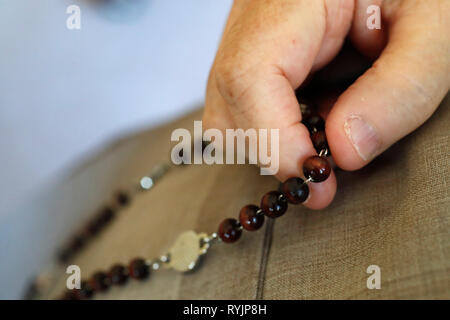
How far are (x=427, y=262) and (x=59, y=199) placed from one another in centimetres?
88

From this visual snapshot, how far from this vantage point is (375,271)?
0.38 meters

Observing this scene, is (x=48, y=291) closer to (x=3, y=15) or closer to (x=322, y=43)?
(x=322, y=43)

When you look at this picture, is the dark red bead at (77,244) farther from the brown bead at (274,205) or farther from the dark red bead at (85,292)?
the brown bead at (274,205)

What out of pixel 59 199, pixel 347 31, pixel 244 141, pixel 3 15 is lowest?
pixel 59 199

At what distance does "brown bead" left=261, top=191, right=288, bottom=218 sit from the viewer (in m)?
0.48

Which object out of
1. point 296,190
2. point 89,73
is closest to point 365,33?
point 296,190

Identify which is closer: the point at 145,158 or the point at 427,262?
the point at 427,262

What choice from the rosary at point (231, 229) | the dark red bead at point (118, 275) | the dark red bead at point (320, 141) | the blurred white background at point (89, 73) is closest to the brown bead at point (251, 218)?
the rosary at point (231, 229)

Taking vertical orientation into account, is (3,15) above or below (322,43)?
above

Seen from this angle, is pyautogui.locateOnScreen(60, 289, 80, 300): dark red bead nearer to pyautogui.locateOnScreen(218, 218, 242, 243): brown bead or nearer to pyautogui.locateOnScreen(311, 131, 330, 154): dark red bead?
pyautogui.locateOnScreen(218, 218, 242, 243): brown bead

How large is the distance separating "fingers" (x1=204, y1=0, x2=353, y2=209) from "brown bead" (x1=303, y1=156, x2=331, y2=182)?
0.01m

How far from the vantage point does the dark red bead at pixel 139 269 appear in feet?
1.96

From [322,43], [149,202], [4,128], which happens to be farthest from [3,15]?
[322,43]

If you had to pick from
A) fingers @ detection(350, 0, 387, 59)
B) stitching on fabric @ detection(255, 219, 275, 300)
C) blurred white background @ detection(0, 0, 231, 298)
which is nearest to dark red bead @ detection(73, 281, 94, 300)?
stitching on fabric @ detection(255, 219, 275, 300)
